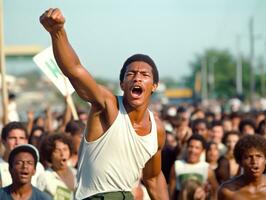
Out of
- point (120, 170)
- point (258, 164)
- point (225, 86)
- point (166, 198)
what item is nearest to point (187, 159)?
point (258, 164)

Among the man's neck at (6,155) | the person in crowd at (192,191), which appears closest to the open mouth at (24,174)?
the man's neck at (6,155)

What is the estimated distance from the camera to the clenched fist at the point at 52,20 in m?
6.97

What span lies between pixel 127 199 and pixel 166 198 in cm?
75

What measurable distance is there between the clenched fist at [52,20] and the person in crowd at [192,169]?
6228 mm

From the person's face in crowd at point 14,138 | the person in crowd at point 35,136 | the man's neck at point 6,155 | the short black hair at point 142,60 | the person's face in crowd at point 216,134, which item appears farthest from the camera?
the person's face in crowd at point 216,134

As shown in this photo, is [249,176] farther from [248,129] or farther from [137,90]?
[248,129]

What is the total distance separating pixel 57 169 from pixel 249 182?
8.14 ft

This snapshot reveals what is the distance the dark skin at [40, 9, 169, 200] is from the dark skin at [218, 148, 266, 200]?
113 cm

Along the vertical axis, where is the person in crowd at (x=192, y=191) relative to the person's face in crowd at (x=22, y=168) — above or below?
below

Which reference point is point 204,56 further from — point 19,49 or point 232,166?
point 232,166

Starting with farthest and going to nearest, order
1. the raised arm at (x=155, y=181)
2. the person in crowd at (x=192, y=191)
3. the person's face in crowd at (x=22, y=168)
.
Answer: the person in crowd at (x=192, y=191), the person's face in crowd at (x=22, y=168), the raised arm at (x=155, y=181)

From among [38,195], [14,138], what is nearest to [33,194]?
[38,195]

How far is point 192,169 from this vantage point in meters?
13.3

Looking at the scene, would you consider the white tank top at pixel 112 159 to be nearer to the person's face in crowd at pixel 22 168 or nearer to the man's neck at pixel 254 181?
the man's neck at pixel 254 181
